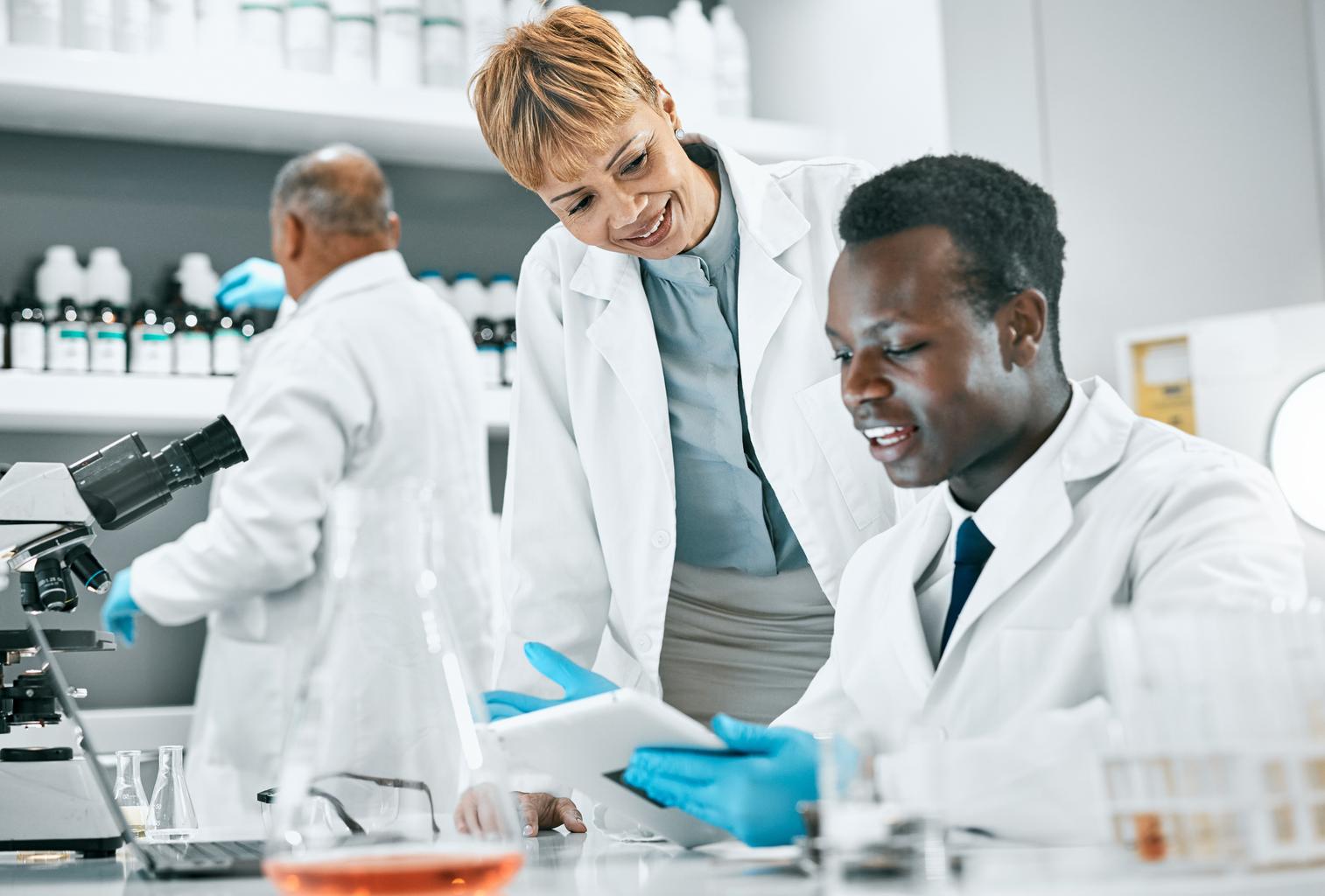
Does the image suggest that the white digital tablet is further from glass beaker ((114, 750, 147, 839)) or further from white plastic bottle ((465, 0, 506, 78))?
white plastic bottle ((465, 0, 506, 78))

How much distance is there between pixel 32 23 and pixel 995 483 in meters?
1.99

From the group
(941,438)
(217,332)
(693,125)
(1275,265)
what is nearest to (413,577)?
(941,438)

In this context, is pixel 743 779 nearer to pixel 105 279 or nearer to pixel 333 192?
pixel 333 192

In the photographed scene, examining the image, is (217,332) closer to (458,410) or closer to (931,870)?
(458,410)

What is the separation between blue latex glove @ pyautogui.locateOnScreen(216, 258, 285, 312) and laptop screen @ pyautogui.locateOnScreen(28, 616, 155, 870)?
156 centimetres

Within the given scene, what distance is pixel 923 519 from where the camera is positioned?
122cm

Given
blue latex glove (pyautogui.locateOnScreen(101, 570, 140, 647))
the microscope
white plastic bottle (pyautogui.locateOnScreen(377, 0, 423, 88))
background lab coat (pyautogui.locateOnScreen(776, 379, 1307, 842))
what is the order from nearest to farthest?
background lab coat (pyautogui.locateOnScreen(776, 379, 1307, 842))
the microscope
blue latex glove (pyautogui.locateOnScreen(101, 570, 140, 647))
white plastic bottle (pyautogui.locateOnScreen(377, 0, 423, 88))

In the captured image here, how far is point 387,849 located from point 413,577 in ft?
0.40

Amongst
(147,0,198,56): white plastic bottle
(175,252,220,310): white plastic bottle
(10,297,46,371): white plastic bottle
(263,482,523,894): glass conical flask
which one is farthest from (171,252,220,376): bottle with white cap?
(263,482,523,894): glass conical flask

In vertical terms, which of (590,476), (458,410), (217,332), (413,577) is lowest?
(413,577)

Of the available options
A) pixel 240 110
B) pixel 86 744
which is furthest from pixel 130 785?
pixel 240 110

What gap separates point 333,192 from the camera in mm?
2488

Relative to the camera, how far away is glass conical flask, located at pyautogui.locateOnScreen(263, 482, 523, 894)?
60 centimetres

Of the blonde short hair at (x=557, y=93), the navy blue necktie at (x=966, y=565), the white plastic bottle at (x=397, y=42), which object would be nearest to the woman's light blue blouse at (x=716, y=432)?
the blonde short hair at (x=557, y=93)
